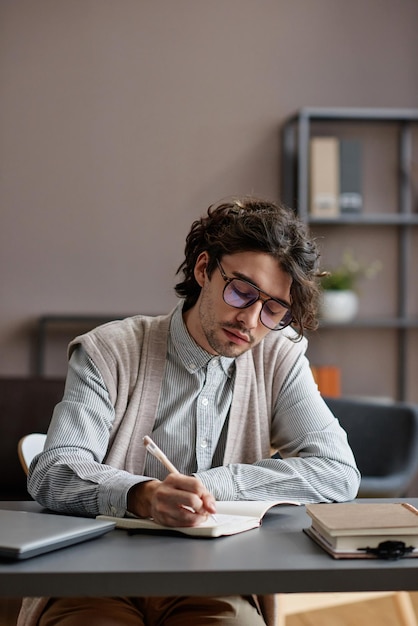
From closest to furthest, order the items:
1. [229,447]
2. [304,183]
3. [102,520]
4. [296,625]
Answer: [102,520] < [229,447] < [296,625] < [304,183]

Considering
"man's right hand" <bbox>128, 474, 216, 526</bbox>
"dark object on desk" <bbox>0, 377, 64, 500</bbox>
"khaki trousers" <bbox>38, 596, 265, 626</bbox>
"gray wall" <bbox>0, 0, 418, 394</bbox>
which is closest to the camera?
"man's right hand" <bbox>128, 474, 216, 526</bbox>

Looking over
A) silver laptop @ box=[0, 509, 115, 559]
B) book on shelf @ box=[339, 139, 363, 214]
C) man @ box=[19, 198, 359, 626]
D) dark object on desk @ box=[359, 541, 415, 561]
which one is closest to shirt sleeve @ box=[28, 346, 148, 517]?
man @ box=[19, 198, 359, 626]

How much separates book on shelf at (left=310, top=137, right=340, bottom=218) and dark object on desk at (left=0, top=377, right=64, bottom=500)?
1669 millimetres

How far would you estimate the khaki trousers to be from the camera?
1394mm

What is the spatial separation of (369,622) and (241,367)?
5.38ft

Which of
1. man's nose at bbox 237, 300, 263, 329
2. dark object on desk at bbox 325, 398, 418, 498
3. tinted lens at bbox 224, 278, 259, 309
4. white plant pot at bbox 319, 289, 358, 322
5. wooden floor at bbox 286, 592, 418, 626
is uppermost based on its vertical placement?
tinted lens at bbox 224, 278, 259, 309

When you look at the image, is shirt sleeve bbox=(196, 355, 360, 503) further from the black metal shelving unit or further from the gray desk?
the black metal shelving unit

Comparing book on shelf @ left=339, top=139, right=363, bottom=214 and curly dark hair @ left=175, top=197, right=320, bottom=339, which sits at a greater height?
book on shelf @ left=339, top=139, right=363, bottom=214

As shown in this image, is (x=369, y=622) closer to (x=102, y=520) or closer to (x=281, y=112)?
(x=102, y=520)

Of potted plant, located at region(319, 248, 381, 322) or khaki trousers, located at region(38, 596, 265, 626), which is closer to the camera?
khaki trousers, located at region(38, 596, 265, 626)

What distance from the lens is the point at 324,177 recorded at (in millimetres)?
4230

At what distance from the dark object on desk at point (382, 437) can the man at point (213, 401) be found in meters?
1.01

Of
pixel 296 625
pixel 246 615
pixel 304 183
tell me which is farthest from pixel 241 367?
pixel 304 183

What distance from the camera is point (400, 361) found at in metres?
4.51
